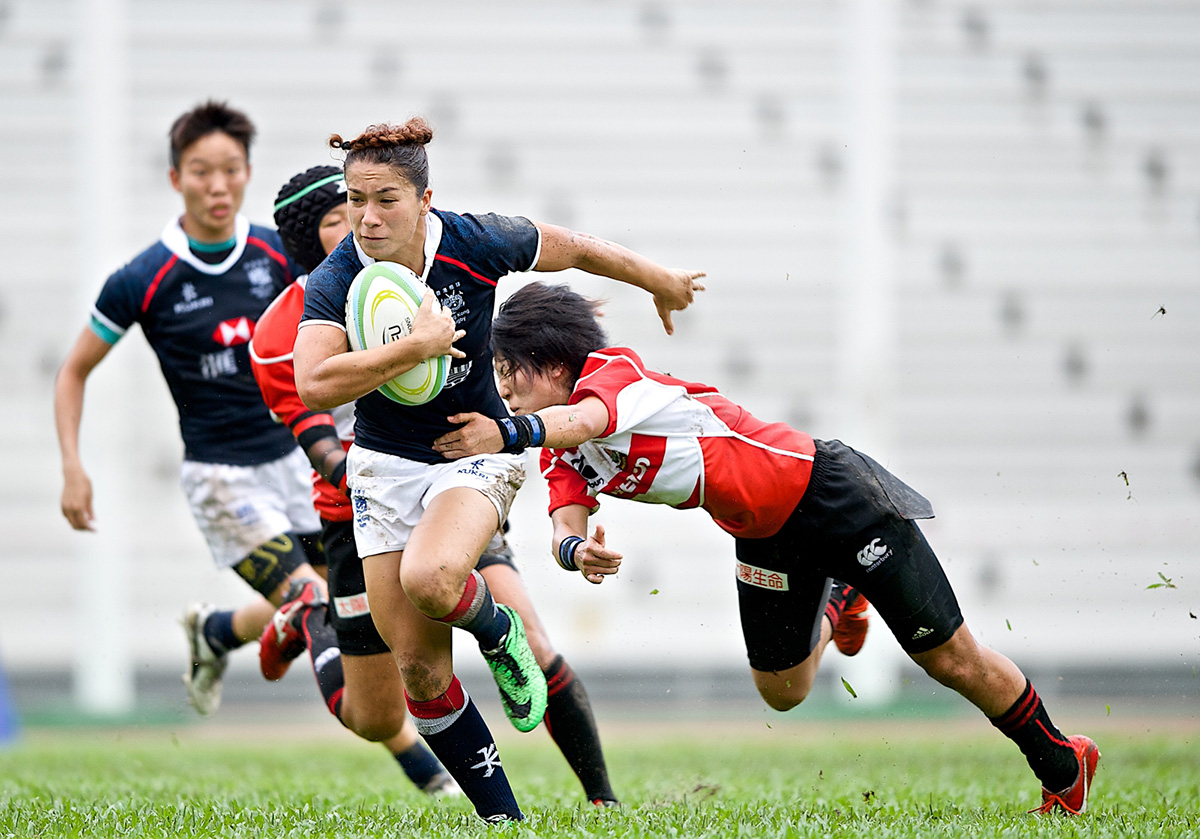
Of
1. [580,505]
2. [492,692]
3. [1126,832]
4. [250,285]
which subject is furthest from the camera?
[492,692]

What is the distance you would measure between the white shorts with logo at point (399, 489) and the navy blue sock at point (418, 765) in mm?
1707

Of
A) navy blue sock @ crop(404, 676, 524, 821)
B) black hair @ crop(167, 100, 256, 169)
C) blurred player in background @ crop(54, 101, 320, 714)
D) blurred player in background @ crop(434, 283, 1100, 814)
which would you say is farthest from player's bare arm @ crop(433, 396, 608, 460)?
black hair @ crop(167, 100, 256, 169)

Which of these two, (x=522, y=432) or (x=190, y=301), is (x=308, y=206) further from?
(x=522, y=432)

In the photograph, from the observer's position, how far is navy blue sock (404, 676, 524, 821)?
14.3 feet

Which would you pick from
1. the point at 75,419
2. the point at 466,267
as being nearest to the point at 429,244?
the point at 466,267

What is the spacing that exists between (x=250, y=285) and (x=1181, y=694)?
1121 cm

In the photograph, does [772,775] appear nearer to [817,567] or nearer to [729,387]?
[817,567]

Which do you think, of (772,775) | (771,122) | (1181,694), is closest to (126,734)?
(772,775)

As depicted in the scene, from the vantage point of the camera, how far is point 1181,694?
13797mm

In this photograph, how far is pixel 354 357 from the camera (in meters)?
3.89

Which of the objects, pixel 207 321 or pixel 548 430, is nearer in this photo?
pixel 548 430

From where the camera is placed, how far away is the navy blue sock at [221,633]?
251 inches

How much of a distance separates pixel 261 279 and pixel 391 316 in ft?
8.12

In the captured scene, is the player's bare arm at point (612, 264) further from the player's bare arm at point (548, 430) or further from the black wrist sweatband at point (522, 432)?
the black wrist sweatband at point (522, 432)
